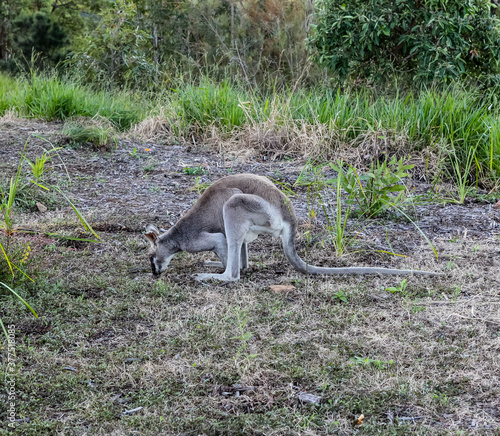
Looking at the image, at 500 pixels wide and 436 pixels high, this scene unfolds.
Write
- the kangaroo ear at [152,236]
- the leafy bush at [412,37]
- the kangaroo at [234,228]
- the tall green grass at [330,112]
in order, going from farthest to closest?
the leafy bush at [412,37], the tall green grass at [330,112], the kangaroo ear at [152,236], the kangaroo at [234,228]

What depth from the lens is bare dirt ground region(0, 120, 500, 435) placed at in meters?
2.68

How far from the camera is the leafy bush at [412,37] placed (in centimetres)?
777

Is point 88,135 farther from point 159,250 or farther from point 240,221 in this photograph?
point 240,221

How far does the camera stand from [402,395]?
2.81 metres

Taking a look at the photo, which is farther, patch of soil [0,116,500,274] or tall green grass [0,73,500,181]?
tall green grass [0,73,500,181]

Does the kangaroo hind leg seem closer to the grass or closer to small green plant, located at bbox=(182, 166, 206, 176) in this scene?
the grass

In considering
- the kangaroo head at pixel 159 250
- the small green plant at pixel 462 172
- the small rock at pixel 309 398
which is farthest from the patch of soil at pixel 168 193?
the small rock at pixel 309 398

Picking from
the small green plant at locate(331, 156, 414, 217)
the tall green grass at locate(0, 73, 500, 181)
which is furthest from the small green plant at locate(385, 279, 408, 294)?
the tall green grass at locate(0, 73, 500, 181)

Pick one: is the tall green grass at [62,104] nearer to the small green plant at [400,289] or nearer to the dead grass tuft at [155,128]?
Answer: the dead grass tuft at [155,128]

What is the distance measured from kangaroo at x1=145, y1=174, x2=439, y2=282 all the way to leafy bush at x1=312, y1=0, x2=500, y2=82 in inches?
172

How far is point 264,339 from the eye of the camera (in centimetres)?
339

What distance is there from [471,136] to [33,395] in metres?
6.15

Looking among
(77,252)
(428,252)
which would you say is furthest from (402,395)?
Answer: (77,252)

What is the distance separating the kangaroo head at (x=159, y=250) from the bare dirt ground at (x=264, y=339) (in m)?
0.12
